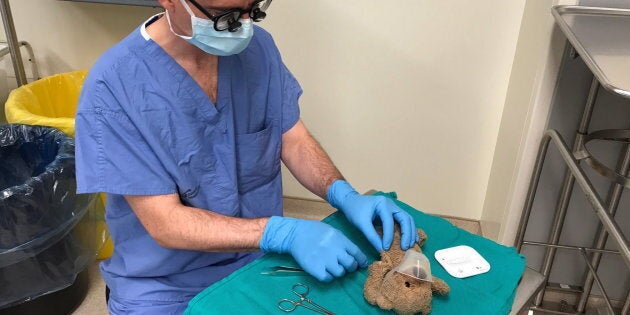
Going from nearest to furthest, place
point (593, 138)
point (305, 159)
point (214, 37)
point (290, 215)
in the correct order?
point (214, 37) < point (305, 159) < point (593, 138) < point (290, 215)

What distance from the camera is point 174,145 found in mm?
1048

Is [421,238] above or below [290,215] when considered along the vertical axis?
above

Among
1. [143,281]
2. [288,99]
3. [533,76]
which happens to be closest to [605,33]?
[533,76]

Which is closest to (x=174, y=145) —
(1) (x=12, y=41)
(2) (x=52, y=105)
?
(2) (x=52, y=105)

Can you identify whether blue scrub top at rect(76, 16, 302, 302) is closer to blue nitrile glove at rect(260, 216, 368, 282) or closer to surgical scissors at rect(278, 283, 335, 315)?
blue nitrile glove at rect(260, 216, 368, 282)

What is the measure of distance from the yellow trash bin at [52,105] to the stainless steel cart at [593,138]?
4.71 feet

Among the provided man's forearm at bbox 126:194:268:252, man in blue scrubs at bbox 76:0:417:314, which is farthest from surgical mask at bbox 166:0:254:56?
man's forearm at bbox 126:194:268:252

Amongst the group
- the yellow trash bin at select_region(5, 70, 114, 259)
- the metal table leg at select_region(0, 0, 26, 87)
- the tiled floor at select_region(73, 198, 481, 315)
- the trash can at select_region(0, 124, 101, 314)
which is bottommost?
the tiled floor at select_region(73, 198, 481, 315)

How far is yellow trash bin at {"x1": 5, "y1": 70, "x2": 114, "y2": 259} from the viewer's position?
1728 millimetres

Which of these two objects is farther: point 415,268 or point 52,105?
point 52,105

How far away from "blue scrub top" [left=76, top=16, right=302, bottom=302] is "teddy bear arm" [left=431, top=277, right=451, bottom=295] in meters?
0.47

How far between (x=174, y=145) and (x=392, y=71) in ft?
3.65

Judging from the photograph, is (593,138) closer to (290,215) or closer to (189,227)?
(189,227)

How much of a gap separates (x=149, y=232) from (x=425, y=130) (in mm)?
1290
